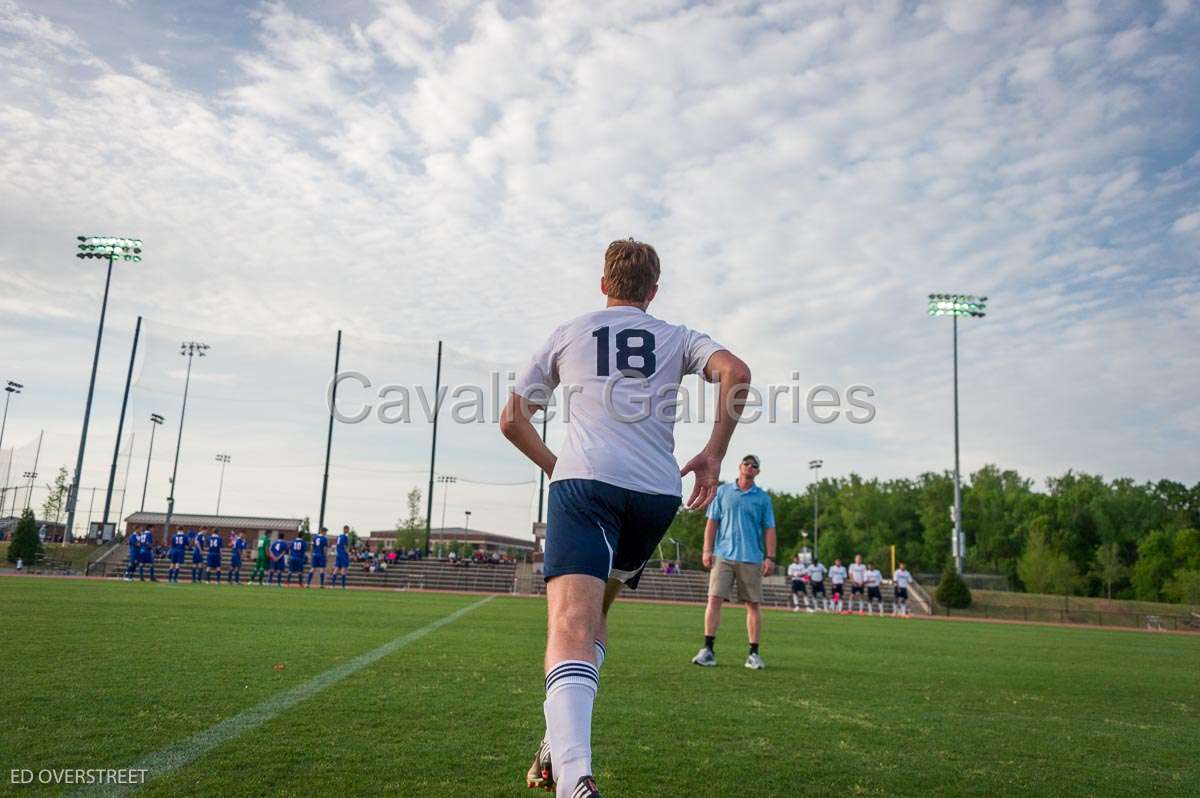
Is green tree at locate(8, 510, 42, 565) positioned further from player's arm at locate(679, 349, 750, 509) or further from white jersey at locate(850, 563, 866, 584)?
player's arm at locate(679, 349, 750, 509)

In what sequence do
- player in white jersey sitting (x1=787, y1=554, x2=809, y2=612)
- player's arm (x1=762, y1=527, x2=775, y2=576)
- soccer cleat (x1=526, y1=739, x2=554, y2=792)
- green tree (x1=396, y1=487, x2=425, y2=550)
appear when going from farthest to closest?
green tree (x1=396, y1=487, x2=425, y2=550)
player in white jersey sitting (x1=787, y1=554, x2=809, y2=612)
player's arm (x1=762, y1=527, x2=775, y2=576)
soccer cleat (x1=526, y1=739, x2=554, y2=792)

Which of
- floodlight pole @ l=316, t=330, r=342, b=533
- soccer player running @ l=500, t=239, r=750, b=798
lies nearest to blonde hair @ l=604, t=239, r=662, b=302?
soccer player running @ l=500, t=239, r=750, b=798

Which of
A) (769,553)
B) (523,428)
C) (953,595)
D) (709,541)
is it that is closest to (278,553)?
(709,541)

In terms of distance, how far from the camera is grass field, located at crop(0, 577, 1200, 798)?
3.25 m

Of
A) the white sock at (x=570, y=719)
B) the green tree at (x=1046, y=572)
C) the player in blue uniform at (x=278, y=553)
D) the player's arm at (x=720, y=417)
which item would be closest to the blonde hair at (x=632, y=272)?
the player's arm at (x=720, y=417)

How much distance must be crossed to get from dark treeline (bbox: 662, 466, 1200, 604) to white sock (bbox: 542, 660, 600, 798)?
6515 cm

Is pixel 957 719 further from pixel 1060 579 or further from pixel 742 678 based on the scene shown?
pixel 1060 579

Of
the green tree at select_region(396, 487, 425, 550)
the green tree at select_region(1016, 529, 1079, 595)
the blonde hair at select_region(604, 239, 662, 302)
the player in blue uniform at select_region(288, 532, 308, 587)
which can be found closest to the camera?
the blonde hair at select_region(604, 239, 662, 302)

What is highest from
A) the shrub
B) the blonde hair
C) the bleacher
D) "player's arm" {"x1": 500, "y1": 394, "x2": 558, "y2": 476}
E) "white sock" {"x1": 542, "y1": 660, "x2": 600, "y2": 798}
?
the blonde hair

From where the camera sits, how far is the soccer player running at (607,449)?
2660 millimetres

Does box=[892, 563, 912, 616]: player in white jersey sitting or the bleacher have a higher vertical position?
box=[892, 563, 912, 616]: player in white jersey sitting

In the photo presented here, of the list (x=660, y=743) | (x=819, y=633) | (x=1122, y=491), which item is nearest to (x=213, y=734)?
(x=660, y=743)

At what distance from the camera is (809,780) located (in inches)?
134

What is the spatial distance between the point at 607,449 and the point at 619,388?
0.25 metres
